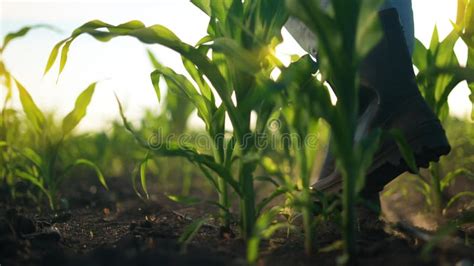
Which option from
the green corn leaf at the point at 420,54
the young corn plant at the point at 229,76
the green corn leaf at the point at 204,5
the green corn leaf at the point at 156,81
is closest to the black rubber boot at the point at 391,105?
the young corn plant at the point at 229,76

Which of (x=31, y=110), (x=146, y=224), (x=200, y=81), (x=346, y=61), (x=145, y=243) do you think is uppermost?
(x=31, y=110)

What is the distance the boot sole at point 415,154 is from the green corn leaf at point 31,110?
146cm

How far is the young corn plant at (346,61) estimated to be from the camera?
1.46 m

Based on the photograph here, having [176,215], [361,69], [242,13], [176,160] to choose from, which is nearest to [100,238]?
[176,215]

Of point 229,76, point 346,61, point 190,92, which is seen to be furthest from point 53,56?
point 346,61

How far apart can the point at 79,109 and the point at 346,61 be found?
1.32 m

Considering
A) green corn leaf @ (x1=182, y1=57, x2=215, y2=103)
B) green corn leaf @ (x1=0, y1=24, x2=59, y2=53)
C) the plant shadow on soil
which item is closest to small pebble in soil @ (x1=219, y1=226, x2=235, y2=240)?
the plant shadow on soil

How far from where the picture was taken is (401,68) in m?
2.09

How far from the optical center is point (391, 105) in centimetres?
209

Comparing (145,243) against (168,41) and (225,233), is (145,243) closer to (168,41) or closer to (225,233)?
(225,233)

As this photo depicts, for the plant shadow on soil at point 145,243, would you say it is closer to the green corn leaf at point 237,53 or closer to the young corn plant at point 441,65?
the green corn leaf at point 237,53

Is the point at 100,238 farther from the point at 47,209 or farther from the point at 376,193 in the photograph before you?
the point at 376,193

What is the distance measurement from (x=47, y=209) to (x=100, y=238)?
927 mm

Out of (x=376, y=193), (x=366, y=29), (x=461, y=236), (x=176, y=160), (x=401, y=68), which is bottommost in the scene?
(x=461, y=236)
